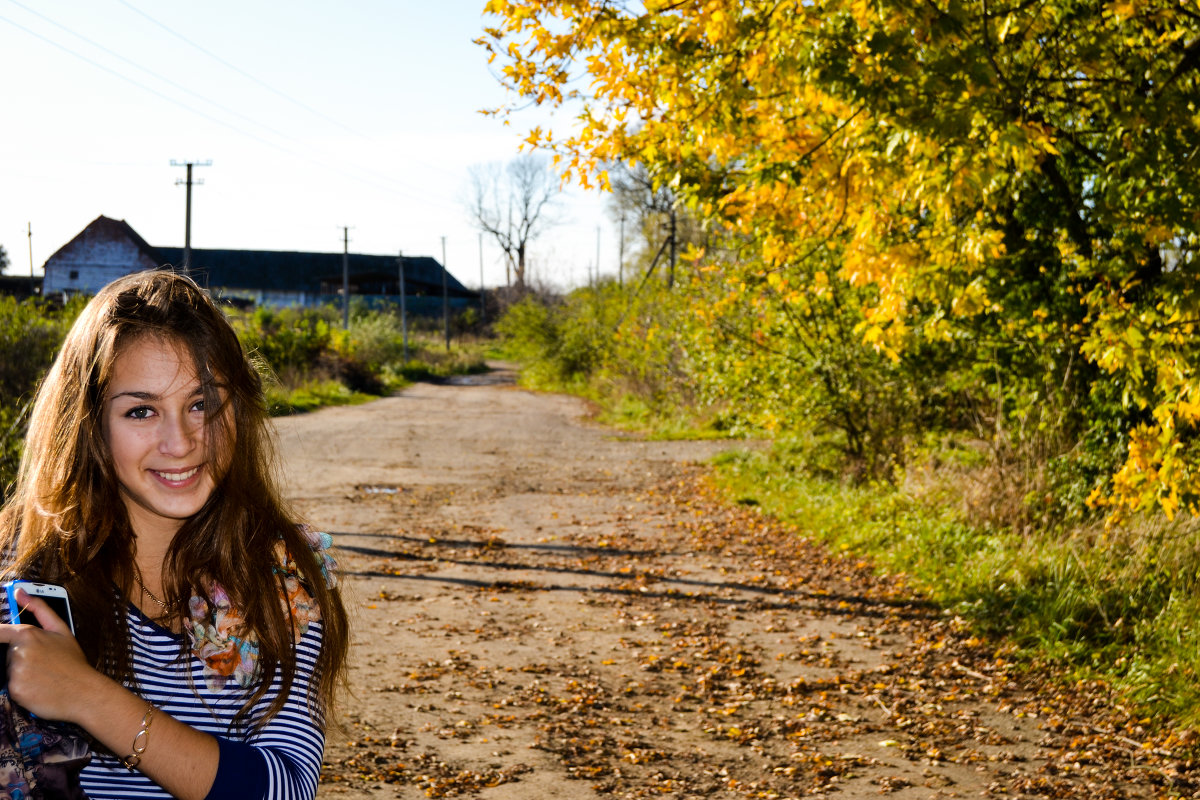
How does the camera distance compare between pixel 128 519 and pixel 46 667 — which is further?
pixel 128 519

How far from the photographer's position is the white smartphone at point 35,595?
5.21 feet

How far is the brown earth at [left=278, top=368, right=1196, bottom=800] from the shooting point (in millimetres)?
4984

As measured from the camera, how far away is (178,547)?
6.60ft

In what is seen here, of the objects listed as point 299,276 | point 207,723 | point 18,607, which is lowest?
point 207,723

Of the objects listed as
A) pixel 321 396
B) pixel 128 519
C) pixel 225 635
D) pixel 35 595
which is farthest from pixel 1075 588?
pixel 321 396

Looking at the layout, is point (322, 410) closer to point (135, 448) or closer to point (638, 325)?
point (638, 325)

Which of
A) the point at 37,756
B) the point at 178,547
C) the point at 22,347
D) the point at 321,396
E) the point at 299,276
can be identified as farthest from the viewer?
the point at 299,276

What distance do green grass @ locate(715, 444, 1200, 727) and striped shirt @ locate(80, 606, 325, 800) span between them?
4883 millimetres

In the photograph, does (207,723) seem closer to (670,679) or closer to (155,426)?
(155,426)

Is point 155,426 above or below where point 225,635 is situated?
above

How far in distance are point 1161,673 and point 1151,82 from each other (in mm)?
3586

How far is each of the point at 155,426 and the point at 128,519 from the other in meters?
0.18

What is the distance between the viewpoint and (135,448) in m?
1.94

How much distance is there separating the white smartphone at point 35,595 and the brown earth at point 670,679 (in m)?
3.40
